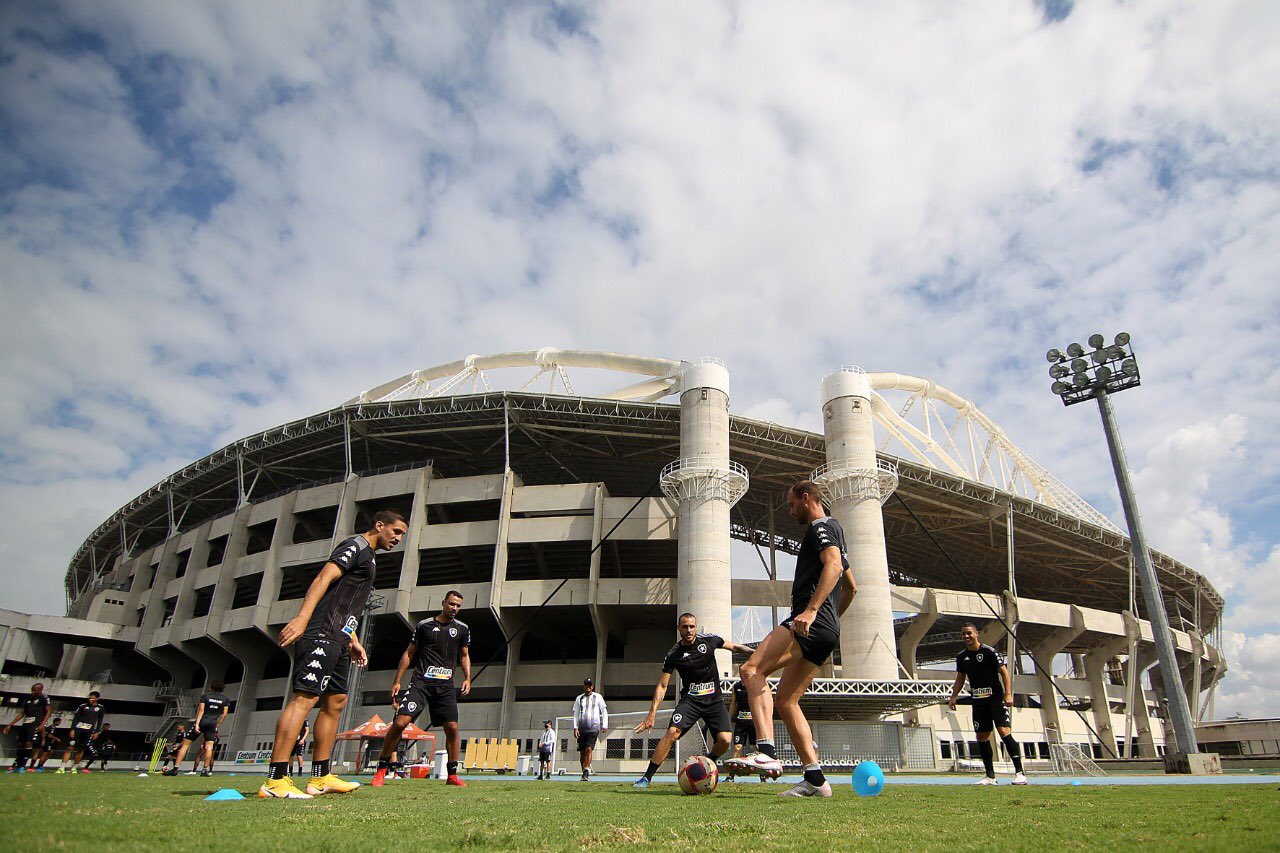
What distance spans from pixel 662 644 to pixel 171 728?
30.0 meters

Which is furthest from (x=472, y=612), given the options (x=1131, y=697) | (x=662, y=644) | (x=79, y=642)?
(x=1131, y=697)

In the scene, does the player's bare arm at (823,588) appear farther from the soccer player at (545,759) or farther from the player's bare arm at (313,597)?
the soccer player at (545,759)

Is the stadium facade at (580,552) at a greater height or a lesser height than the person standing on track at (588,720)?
greater

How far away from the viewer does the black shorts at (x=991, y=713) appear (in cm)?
984

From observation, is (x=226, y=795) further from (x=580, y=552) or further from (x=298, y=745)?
(x=580, y=552)

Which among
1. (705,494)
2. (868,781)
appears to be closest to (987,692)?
(868,781)

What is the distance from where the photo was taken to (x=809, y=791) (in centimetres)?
563

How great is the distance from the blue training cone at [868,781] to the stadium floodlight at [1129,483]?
15.5 metres

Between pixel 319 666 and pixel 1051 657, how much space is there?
5145cm

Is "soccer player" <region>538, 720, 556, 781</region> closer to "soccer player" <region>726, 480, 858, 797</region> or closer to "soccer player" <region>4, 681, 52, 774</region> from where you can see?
"soccer player" <region>726, 480, 858, 797</region>

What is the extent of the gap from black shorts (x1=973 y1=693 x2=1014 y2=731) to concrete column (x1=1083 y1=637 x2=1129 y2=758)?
1838 inches

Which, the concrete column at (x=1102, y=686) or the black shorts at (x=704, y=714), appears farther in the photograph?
the concrete column at (x=1102, y=686)

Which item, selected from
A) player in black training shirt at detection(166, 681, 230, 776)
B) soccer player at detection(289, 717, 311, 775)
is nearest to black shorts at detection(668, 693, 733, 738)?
soccer player at detection(289, 717, 311, 775)

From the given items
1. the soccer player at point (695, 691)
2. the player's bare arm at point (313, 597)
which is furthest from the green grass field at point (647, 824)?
the soccer player at point (695, 691)
